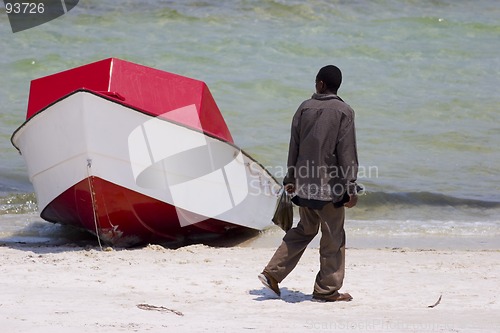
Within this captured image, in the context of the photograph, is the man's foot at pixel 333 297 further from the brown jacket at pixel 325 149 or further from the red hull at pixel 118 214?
the red hull at pixel 118 214

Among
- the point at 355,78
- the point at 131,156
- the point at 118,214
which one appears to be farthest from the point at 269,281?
the point at 355,78

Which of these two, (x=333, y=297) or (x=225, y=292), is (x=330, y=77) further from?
Result: (x=225, y=292)

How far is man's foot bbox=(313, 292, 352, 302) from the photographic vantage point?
6251 mm

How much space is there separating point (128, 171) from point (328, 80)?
9.35ft

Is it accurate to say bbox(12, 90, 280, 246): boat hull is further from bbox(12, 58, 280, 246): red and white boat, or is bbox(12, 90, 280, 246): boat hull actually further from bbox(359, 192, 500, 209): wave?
bbox(359, 192, 500, 209): wave

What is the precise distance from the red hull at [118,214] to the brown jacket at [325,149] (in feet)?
8.98

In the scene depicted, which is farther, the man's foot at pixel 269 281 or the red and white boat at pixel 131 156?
the red and white boat at pixel 131 156

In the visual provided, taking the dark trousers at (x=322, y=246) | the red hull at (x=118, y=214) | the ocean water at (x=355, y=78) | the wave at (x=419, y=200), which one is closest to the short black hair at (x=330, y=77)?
the dark trousers at (x=322, y=246)

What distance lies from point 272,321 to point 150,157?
121 inches

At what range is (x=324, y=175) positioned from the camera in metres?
5.98

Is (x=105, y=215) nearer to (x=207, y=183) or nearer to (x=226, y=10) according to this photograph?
(x=207, y=183)

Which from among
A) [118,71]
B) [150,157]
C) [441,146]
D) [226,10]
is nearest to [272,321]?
[150,157]

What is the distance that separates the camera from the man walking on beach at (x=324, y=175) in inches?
234

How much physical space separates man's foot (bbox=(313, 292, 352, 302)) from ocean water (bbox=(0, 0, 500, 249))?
3.11 meters
